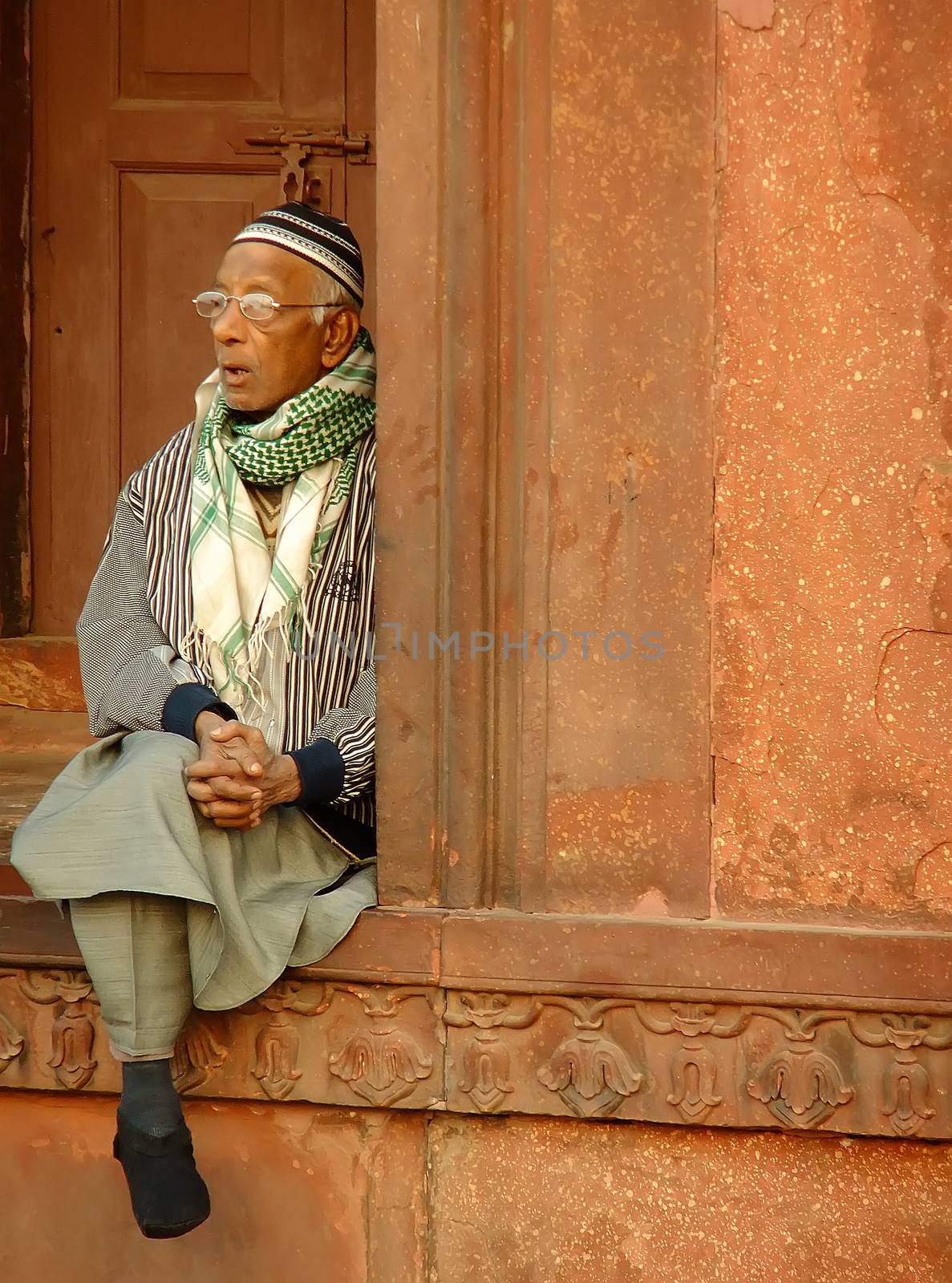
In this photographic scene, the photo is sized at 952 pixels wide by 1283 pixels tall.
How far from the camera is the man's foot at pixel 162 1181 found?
2.38 m

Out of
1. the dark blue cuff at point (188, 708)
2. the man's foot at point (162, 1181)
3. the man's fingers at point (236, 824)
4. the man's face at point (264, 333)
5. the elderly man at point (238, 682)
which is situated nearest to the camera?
the man's foot at point (162, 1181)

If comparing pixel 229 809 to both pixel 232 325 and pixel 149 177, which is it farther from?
pixel 149 177

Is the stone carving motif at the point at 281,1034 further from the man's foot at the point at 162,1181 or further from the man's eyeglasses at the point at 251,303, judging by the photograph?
the man's eyeglasses at the point at 251,303

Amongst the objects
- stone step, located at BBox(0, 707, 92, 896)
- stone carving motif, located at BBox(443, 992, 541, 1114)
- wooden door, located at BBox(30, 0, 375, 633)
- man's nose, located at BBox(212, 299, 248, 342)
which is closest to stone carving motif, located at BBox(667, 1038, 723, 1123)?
stone carving motif, located at BBox(443, 992, 541, 1114)

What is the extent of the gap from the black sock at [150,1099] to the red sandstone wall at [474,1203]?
1.06 ft

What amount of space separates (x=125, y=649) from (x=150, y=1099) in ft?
2.78

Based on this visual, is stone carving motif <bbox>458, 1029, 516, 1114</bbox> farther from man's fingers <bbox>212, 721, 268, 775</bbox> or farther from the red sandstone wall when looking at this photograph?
man's fingers <bbox>212, 721, 268, 775</bbox>

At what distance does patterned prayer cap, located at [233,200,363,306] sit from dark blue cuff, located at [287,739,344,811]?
0.94 m

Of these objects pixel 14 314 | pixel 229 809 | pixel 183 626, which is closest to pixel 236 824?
pixel 229 809

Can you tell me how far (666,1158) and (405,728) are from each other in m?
0.90

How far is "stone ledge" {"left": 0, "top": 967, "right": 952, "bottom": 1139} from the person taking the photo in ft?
8.49

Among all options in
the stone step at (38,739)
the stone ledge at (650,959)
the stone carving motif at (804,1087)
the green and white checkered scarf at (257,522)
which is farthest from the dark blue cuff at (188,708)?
the stone step at (38,739)

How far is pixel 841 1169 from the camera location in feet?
8.64

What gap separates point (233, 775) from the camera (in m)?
2.58
